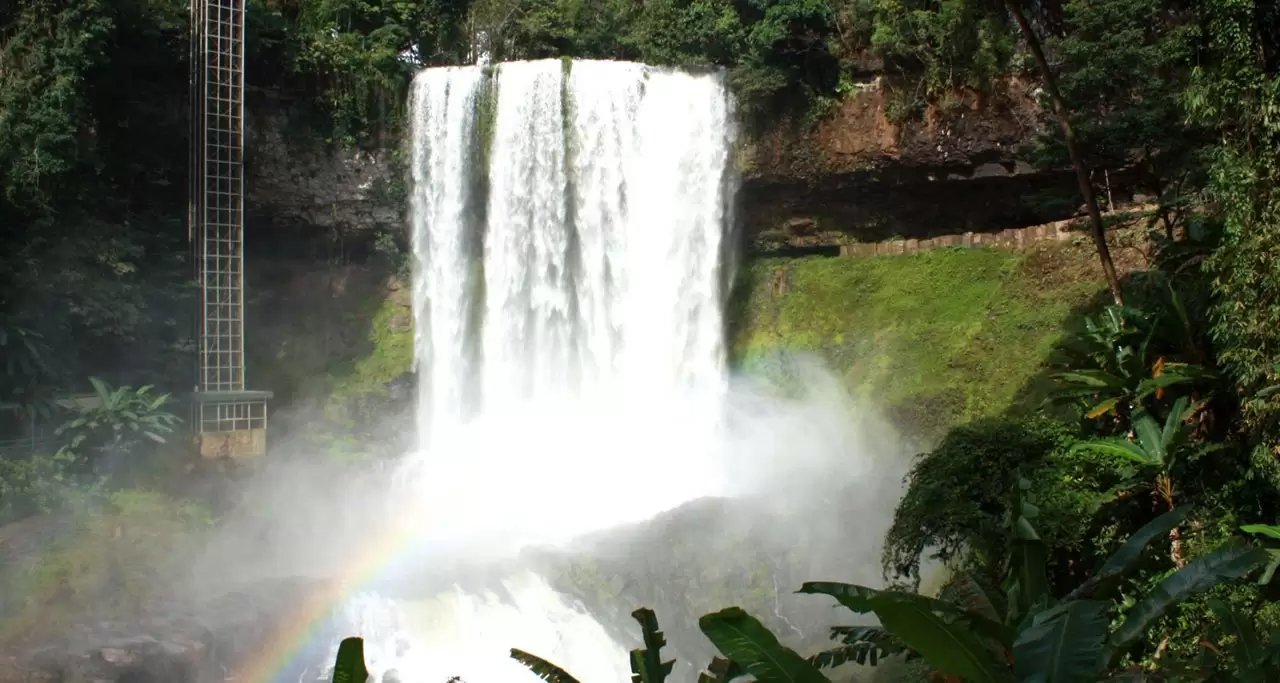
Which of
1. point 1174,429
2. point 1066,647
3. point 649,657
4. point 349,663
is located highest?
point 1174,429

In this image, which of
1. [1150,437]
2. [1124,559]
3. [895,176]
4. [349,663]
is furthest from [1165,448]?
[895,176]

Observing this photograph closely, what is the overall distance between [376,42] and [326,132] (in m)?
2.62

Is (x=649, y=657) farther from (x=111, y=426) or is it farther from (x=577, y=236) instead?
(x=577, y=236)

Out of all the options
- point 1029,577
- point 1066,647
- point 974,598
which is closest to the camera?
point 1066,647

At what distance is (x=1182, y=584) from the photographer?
4.50 m

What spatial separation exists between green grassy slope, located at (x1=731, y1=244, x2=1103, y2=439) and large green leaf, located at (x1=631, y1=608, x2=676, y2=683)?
465 inches

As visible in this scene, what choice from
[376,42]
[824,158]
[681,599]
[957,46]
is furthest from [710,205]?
[681,599]

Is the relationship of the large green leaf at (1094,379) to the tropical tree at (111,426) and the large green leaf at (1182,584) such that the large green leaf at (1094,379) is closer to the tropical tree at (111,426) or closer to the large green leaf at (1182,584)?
the large green leaf at (1182,584)

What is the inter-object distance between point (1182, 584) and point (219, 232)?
20034 mm

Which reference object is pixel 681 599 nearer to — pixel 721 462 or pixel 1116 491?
pixel 721 462

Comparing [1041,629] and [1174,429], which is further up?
[1174,429]

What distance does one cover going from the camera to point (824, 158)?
2361 cm

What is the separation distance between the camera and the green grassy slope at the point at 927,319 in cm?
1811

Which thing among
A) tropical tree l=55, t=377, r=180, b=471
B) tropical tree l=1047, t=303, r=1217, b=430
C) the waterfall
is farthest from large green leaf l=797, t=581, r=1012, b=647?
the waterfall
